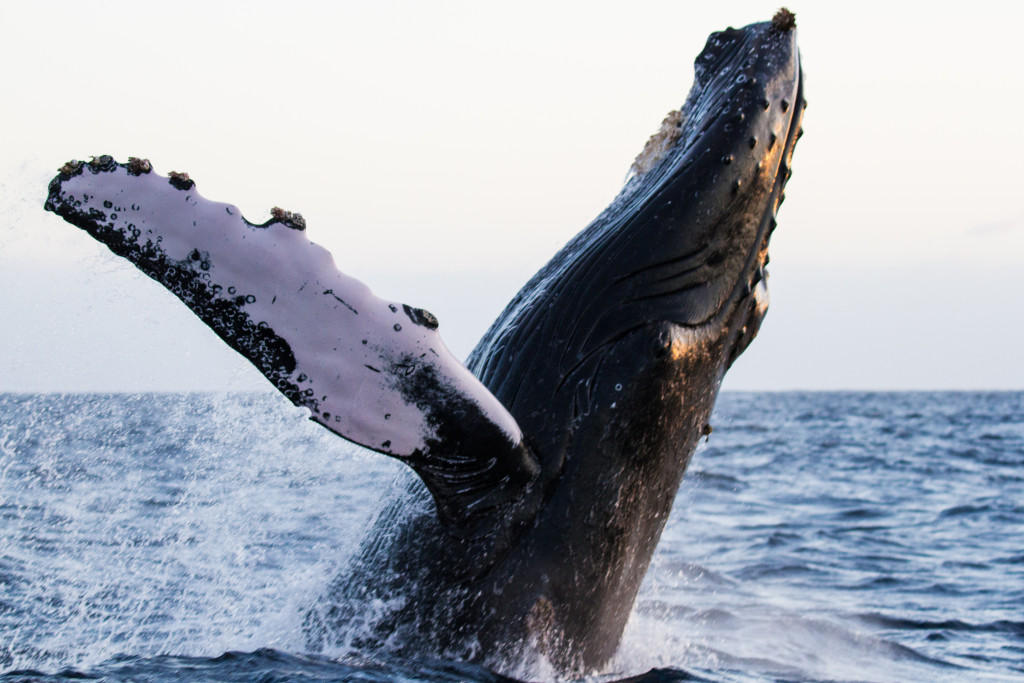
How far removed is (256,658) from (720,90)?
3.42 meters

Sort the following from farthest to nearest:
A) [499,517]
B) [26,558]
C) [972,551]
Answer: [972,551]
[26,558]
[499,517]

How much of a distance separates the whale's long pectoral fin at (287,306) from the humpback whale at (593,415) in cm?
16

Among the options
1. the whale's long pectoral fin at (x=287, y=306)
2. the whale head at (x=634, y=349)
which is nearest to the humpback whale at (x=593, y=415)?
the whale head at (x=634, y=349)

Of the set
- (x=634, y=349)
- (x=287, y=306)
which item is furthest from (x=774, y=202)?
(x=287, y=306)

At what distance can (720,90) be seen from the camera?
4859 mm

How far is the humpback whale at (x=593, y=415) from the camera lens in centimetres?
443

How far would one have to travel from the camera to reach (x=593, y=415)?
446cm

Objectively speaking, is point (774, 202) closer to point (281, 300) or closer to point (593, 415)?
point (593, 415)

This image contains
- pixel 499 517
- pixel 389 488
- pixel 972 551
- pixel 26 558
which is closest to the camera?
pixel 499 517

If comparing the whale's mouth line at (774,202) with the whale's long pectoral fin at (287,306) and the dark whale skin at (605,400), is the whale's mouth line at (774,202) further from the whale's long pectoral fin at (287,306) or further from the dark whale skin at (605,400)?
the whale's long pectoral fin at (287,306)

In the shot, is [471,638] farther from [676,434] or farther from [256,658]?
[676,434]

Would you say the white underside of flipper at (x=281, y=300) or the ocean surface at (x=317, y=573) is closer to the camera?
the white underside of flipper at (x=281, y=300)

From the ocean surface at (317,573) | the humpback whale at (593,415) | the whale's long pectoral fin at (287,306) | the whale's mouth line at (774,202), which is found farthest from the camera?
the ocean surface at (317,573)

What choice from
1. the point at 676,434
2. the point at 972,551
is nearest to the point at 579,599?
the point at 676,434
